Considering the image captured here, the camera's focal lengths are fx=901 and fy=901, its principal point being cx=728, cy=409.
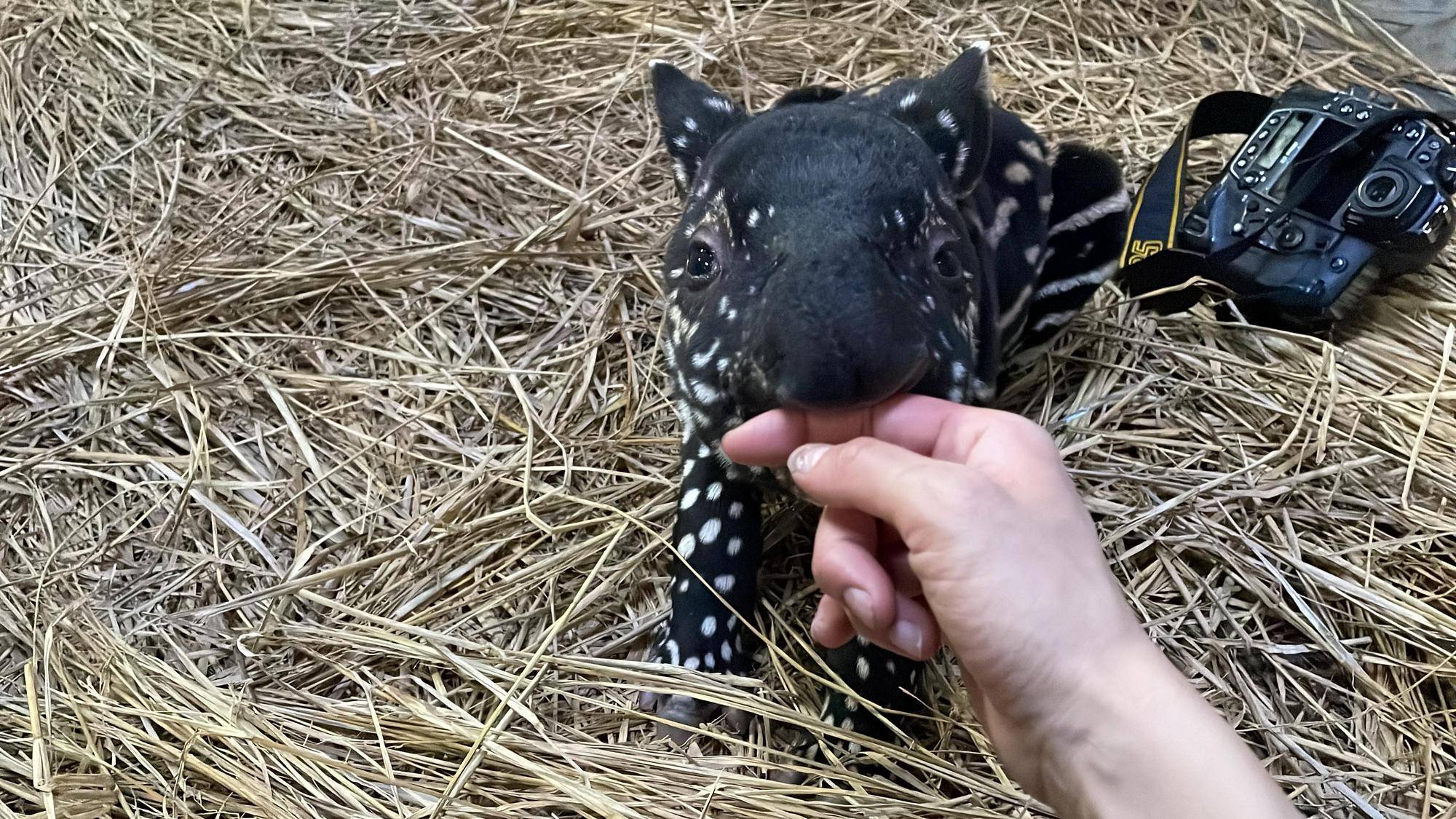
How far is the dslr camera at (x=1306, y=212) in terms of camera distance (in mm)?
2820

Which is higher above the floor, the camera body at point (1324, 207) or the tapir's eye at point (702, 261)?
the camera body at point (1324, 207)

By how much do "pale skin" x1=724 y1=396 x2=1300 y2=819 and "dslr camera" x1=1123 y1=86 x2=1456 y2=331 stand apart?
1771mm

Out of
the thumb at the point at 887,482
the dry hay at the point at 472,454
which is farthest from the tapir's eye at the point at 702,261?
the dry hay at the point at 472,454

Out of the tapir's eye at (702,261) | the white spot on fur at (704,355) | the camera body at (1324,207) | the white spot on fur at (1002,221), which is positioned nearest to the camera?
the white spot on fur at (704,355)

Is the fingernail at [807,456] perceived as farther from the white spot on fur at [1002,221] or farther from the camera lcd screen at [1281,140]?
the camera lcd screen at [1281,140]

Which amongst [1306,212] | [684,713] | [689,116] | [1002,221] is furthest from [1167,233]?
[684,713]

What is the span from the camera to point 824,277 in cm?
A: 162

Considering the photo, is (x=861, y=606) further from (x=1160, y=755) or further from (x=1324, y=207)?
(x=1324, y=207)

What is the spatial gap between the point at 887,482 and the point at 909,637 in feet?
1.29

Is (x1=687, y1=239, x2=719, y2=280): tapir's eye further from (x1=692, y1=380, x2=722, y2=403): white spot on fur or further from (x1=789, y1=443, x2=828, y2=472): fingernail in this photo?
(x1=789, y1=443, x2=828, y2=472): fingernail

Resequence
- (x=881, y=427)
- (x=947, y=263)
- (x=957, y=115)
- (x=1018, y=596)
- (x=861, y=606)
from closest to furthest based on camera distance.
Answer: (x=1018, y=596), (x=861, y=606), (x=881, y=427), (x=947, y=263), (x=957, y=115)

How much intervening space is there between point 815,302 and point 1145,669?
82 centimetres

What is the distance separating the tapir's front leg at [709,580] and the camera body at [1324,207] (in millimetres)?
1832

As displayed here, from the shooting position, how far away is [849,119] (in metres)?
2.00
